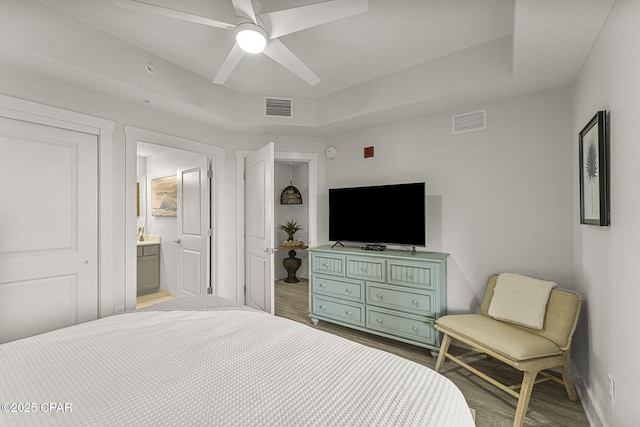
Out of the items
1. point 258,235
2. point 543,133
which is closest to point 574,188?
point 543,133

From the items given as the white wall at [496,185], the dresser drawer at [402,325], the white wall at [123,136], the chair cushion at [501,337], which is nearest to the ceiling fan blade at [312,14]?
the white wall at [123,136]

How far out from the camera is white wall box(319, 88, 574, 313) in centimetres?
233

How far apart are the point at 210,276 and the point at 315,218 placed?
4.67 ft

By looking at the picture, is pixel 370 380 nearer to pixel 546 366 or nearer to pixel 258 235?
pixel 546 366

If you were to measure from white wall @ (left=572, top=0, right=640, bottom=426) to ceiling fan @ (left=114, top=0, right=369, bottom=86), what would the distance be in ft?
3.99

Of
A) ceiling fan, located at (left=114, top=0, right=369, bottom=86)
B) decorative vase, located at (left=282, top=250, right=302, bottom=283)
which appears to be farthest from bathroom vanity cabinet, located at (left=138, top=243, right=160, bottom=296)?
ceiling fan, located at (left=114, top=0, right=369, bottom=86)

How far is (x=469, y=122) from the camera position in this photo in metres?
2.72

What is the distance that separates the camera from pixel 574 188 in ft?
7.34

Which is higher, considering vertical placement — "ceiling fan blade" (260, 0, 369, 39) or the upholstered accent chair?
"ceiling fan blade" (260, 0, 369, 39)

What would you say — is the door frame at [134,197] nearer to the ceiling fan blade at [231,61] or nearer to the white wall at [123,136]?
the white wall at [123,136]

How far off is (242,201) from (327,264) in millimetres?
1306

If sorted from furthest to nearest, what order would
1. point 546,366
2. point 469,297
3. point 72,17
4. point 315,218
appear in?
point 315,218, point 469,297, point 72,17, point 546,366

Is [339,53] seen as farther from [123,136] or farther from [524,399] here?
[524,399]

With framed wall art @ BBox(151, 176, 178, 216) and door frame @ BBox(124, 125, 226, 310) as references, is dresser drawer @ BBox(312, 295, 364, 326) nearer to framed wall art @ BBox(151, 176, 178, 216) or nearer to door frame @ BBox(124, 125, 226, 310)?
door frame @ BBox(124, 125, 226, 310)
